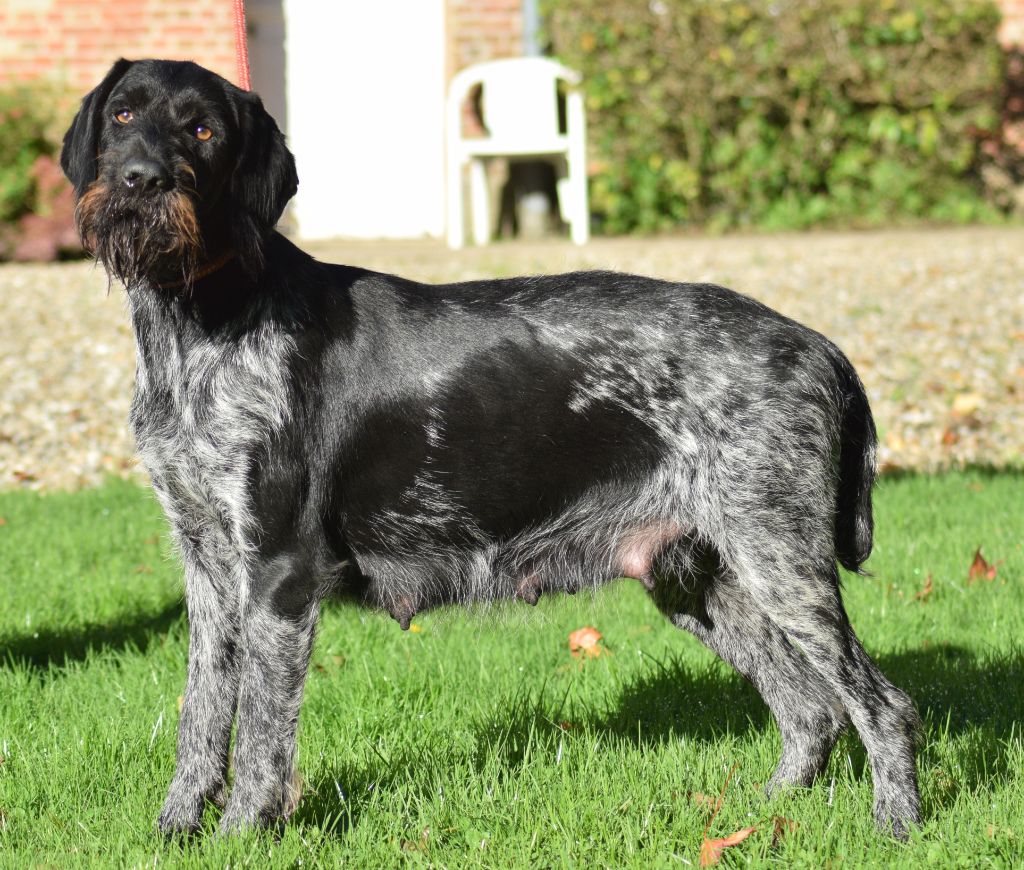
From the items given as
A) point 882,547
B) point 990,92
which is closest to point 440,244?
point 990,92

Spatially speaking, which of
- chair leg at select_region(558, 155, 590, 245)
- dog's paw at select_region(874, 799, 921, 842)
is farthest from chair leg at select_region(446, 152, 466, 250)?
dog's paw at select_region(874, 799, 921, 842)

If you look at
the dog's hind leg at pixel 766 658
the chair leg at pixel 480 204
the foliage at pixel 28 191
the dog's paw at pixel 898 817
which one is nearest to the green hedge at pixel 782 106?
the chair leg at pixel 480 204

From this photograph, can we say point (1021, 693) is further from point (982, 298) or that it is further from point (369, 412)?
point (982, 298)

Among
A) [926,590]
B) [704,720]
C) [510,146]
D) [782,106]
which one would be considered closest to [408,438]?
[704,720]

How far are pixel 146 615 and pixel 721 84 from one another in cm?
1099

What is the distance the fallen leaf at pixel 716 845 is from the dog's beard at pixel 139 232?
2.01 metres

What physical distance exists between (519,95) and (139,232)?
11.5 m

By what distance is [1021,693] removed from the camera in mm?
4414

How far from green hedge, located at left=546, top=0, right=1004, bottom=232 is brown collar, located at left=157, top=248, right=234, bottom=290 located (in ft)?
37.9

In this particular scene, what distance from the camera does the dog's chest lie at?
11.7 ft

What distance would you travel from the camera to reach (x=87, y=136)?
3629mm

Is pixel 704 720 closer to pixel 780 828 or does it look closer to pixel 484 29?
pixel 780 828

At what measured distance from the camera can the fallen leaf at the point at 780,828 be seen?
3.52m

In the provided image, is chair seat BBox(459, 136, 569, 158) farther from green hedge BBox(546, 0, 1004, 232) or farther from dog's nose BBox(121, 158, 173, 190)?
dog's nose BBox(121, 158, 173, 190)
